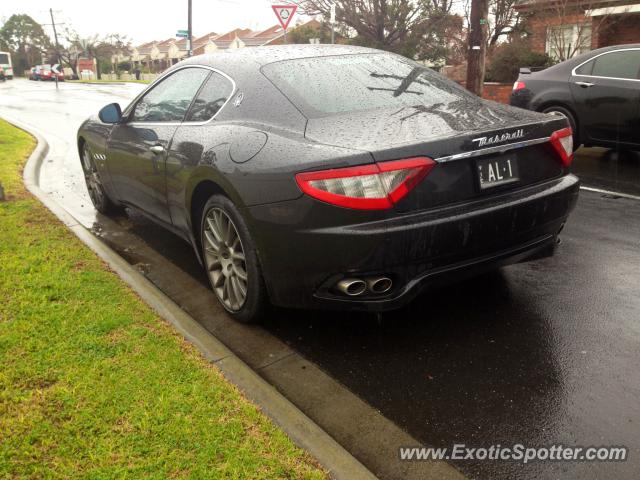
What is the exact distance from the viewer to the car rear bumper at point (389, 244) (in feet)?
8.73

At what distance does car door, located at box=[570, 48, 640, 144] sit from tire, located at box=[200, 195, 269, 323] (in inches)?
232

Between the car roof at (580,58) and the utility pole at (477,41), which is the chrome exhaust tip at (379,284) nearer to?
the car roof at (580,58)

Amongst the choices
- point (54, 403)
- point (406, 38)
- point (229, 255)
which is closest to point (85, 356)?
point (54, 403)

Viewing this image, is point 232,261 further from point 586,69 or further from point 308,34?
point 308,34

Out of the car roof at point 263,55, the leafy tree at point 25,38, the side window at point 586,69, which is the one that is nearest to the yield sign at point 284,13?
the side window at point 586,69

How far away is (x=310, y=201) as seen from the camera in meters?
2.70

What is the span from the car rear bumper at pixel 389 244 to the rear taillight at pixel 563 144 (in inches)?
10.2

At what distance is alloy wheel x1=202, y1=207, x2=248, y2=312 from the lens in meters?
3.35

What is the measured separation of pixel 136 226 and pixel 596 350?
13.8 feet

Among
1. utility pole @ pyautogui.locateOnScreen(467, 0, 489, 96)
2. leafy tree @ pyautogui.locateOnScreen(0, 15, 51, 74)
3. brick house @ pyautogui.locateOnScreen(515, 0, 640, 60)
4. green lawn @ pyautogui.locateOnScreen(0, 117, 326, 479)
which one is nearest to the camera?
green lawn @ pyautogui.locateOnScreen(0, 117, 326, 479)

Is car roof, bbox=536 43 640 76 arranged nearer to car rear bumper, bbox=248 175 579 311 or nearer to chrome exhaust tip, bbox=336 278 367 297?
car rear bumper, bbox=248 175 579 311

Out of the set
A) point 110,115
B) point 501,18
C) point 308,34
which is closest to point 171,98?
point 110,115

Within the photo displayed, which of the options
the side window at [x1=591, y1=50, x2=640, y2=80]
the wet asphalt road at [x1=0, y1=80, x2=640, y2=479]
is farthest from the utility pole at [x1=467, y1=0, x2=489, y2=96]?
the wet asphalt road at [x1=0, y1=80, x2=640, y2=479]

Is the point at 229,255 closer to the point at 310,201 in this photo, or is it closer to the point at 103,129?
the point at 310,201
